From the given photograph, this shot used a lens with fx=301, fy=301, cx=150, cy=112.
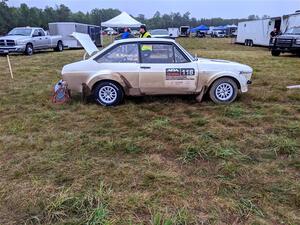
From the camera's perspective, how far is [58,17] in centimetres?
8662

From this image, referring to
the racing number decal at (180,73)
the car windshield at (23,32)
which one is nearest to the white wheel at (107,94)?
the racing number decal at (180,73)

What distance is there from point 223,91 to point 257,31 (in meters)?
24.4

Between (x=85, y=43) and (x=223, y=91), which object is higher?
(x=85, y=43)

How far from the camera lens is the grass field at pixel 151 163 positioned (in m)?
2.88

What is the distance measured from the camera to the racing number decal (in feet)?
20.1

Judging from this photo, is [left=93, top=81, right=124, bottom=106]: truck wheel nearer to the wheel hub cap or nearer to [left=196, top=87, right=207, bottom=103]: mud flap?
[left=196, top=87, right=207, bottom=103]: mud flap

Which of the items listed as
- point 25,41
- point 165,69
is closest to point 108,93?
point 165,69

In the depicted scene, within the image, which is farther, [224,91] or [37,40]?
[37,40]

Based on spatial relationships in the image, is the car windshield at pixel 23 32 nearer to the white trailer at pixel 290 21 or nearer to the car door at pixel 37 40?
the car door at pixel 37 40

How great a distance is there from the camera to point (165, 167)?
147 inches

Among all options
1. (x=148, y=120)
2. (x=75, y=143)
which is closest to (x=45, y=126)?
(x=75, y=143)

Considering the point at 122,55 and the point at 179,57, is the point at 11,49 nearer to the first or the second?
the point at 122,55

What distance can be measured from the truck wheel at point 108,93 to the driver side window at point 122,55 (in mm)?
484

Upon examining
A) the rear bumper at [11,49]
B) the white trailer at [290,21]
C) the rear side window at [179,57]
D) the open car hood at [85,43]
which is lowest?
the rear bumper at [11,49]
